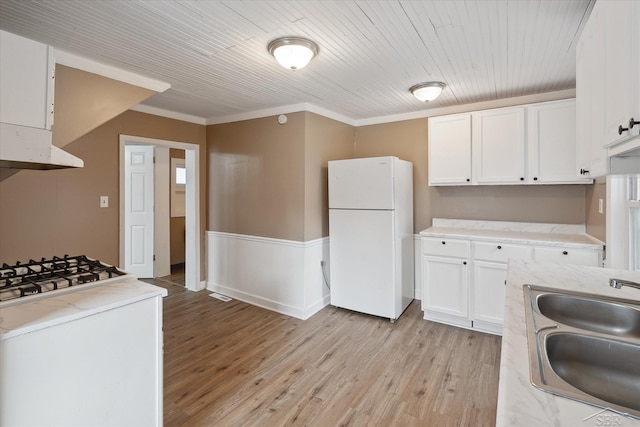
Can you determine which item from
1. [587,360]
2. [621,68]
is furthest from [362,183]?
[587,360]

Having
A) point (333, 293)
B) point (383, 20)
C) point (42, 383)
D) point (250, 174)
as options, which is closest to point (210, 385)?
point (42, 383)

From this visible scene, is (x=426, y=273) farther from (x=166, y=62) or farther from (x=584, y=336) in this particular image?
(x=166, y=62)

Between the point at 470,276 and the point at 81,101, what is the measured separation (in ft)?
11.4

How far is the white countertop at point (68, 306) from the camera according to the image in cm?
112

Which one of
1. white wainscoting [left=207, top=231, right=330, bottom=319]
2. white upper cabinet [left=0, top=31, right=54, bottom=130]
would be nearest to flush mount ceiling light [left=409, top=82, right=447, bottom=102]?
white wainscoting [left=207, top=231, right=330, bottom=319]

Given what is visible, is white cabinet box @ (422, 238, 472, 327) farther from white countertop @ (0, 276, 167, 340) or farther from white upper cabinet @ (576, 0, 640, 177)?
white countertop @ (0, 276, 167, 340)

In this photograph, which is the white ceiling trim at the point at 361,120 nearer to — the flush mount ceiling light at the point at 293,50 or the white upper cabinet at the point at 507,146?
the white upper cabinet at the point at 507,146

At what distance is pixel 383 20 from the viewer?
5.85 ft

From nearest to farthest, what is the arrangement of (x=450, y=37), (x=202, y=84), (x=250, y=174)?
(x=450, y=37) < (x=202, y=84) < (x=250, y=174)

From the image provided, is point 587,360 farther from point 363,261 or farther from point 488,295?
point 363,261

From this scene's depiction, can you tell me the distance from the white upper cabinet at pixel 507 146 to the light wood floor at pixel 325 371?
60.2 inches

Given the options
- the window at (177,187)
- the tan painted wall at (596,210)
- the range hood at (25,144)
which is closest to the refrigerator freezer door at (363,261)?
the tan painted wall at (596,210)

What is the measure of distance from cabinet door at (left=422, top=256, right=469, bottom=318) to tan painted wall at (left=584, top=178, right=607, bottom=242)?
3.32ft

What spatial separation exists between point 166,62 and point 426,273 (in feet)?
9.63
